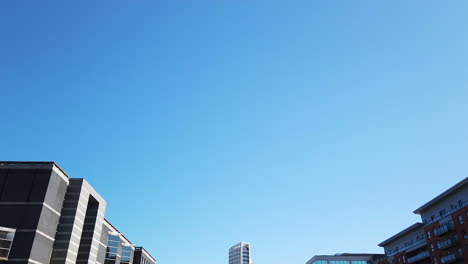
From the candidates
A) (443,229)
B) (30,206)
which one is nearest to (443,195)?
(443,229)

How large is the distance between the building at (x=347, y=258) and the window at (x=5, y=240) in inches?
3999

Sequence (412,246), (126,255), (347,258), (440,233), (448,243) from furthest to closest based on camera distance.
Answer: (347,258) → (126,255) → (412,246) → (440,233) → (448,243)

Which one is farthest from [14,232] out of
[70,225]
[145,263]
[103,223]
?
[145,263]

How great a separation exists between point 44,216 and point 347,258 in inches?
4101

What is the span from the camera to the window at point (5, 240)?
55375 millimetres

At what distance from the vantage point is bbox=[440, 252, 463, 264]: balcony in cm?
7288

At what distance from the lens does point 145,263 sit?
4946 inches

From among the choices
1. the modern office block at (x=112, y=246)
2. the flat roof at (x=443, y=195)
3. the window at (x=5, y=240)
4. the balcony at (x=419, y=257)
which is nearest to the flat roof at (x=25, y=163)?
the window at (x=5, y=240)

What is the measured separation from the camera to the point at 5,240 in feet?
184

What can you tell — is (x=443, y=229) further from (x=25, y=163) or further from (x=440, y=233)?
(x=25, y=163)

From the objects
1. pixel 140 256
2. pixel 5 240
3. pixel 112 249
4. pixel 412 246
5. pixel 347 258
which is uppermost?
pixel 347 258

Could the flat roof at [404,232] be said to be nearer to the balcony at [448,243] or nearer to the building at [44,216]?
the balcony at [448,243]

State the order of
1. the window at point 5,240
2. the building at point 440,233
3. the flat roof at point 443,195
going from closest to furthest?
the window at point 5,240 → the building at point 440,233 → the flat roof at point 443,195

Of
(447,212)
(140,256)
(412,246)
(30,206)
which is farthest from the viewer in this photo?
(140,256)
